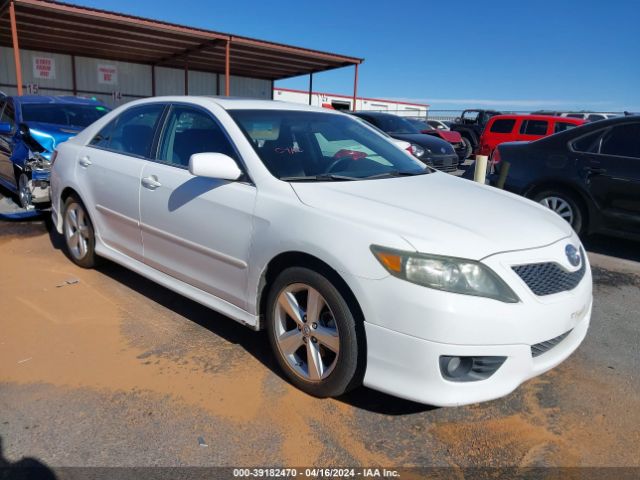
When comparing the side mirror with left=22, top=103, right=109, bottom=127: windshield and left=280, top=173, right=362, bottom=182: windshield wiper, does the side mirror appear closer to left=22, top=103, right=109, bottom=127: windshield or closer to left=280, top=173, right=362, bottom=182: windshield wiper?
left=280, top=173, right=362, bottom=182: windshield wiper

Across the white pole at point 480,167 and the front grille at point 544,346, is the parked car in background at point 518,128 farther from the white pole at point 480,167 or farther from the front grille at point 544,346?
the front grille at point 544,346

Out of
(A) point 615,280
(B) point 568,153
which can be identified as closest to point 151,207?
(A) point 615,280

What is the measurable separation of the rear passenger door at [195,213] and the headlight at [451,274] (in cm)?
99

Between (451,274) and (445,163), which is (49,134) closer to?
(451,274)

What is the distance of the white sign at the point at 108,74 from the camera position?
20.9 meters

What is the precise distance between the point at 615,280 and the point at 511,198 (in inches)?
95.0

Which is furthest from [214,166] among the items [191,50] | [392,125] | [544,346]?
[191,50]

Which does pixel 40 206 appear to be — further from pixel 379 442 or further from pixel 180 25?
pixel 180 25

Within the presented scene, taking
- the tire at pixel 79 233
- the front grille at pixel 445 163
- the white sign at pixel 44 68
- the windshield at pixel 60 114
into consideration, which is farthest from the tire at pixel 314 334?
the white sign at pixel 44 68

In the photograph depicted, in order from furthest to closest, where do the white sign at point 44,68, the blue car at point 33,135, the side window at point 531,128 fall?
the white sign at point 44,68, the side window at point 531,128, the blue car at point 33,135

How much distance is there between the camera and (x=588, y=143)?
19.1 feet

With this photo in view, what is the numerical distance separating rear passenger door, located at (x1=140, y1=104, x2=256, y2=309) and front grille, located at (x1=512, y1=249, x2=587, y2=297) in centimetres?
146

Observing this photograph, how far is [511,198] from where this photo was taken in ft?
10.7

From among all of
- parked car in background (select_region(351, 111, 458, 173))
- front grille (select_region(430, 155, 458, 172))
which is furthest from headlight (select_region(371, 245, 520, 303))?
front grille (select_region(430, 155, 458, 172))
